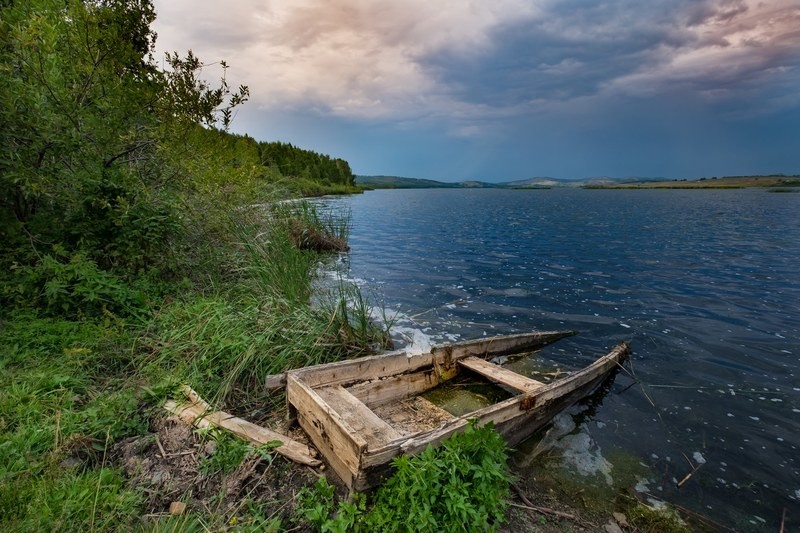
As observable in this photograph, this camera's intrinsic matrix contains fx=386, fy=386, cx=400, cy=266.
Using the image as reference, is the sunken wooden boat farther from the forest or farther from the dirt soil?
the dirt soil

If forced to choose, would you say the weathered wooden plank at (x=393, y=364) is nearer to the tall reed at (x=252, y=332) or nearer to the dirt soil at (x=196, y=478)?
the tall reed at (x=252, y=332)

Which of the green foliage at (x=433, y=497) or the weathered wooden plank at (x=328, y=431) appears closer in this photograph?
the green foliage at (x=433, y=497)

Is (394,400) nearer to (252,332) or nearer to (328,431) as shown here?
(328,431)

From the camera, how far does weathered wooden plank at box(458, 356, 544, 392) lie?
4.75 metres

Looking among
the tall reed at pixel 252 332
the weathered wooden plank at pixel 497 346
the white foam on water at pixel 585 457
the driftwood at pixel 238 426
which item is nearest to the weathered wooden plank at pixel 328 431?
the driftwood at pixel 238 426

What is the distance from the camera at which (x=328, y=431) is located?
3.40 meters

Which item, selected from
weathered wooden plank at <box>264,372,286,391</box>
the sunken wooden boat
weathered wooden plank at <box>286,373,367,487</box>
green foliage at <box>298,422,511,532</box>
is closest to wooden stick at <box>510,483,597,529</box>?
green foliage at <box>298,422,511,532</box>

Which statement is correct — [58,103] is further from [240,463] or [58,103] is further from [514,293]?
[514,293]

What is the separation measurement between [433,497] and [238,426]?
2.05 m

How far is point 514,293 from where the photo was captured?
11.7 meters

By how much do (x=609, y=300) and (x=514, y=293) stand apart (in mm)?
2600

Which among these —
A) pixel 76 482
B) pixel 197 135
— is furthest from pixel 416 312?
pixel 76 482

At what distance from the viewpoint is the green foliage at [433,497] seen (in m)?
2.74

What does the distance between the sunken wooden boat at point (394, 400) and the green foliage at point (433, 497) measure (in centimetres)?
17
